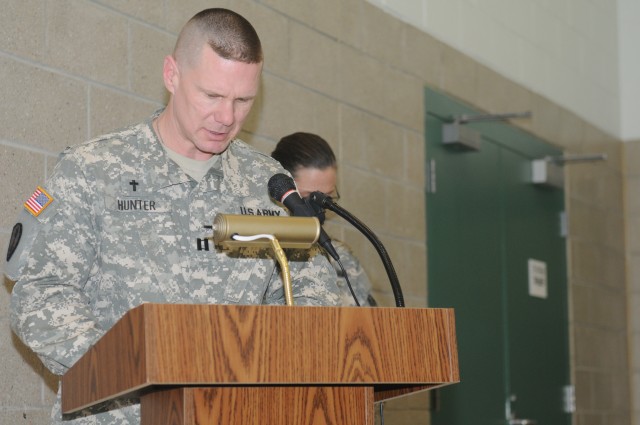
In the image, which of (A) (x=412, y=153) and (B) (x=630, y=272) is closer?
(A) (x=412, y=153)

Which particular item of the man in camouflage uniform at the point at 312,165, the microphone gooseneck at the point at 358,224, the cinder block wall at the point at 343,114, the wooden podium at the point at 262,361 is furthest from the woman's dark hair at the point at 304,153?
the wooden podium at the point at 262,361

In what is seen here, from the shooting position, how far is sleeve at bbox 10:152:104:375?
178 centimetres

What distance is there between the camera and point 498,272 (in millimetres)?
4891

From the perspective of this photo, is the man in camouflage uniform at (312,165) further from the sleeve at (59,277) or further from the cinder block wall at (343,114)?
the sleeve at (59,277)

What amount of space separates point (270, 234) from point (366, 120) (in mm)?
2317

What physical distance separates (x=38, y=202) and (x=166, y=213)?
28 centimetres

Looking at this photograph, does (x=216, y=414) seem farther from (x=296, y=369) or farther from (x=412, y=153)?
(x=412, y=153)

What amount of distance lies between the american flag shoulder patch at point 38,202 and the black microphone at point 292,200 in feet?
1.39

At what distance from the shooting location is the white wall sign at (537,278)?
529 centimetres

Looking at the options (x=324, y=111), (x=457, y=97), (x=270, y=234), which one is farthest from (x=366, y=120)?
(x=270, y=234)

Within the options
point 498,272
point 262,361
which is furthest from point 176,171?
point 498,272

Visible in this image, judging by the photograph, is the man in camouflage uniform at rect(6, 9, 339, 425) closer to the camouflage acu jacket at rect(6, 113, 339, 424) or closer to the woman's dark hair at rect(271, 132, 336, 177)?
the camouflage acu jacket at rect(6, 113, 339, 424)

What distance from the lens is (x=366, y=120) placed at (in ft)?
13.0

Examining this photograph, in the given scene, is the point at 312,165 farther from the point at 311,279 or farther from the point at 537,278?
the point at 537,278
